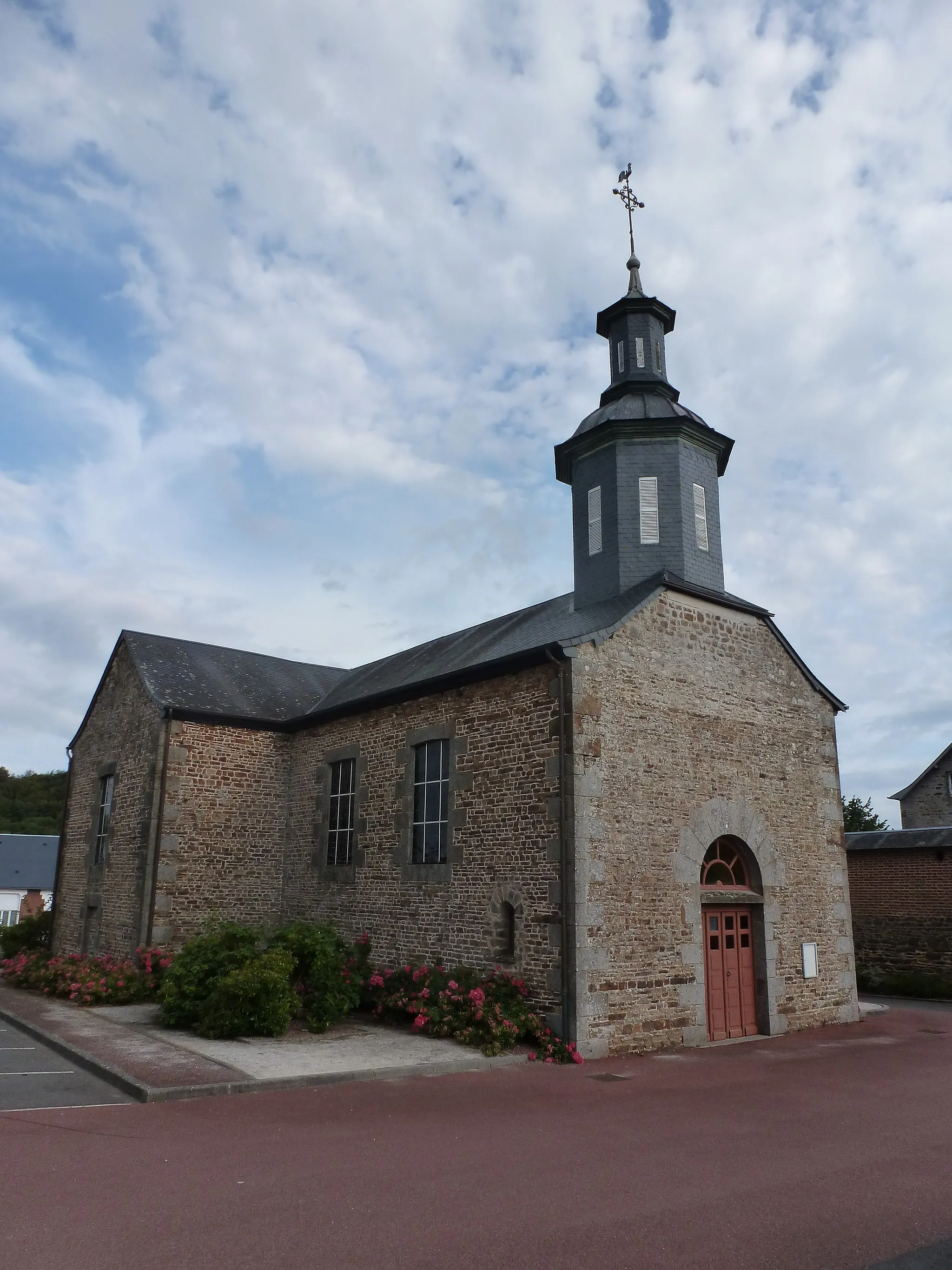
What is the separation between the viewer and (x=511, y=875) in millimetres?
11250

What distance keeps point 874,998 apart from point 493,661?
37.9 feet

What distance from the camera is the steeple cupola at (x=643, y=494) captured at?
45.9 feet

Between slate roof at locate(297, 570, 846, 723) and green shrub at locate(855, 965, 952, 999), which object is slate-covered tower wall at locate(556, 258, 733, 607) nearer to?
slate roof at locate(297, 570, 846, 723)

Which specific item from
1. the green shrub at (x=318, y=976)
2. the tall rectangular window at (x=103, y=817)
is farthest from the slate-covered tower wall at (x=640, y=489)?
the tall rectangular window at (x=103, y=817)

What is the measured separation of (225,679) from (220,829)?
3.38 m

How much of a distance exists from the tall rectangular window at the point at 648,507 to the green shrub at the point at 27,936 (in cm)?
1429

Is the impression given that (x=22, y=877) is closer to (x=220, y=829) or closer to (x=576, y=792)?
(x=220, y=829)

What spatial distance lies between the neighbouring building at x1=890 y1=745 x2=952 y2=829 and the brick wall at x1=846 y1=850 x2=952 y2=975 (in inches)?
422

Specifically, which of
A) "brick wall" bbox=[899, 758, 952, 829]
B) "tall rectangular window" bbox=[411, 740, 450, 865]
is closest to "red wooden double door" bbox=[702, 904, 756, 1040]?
"tall rectangular window" bbox=[411, 740, 450, 865]

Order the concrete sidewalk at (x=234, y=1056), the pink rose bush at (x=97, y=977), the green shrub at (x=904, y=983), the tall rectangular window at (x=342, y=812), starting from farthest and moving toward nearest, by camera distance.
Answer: the green shrub at (x=904, y=983) → the tall rectangular window at (x=342, y=812) → the pink rose bush at (x=97, y=977) → the concrete sidewalk at (x=234, y=1056)

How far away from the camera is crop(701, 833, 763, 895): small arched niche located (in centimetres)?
1247

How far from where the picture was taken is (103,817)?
57.8 ft

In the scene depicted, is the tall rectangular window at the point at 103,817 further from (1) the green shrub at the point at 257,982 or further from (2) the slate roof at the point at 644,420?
(2) the slate roof at the point at 644,420

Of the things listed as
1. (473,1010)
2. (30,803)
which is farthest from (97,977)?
(30,803)
